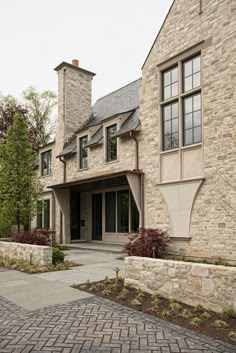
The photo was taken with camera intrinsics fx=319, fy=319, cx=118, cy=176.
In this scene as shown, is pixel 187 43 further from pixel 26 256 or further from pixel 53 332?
pixel 53 332

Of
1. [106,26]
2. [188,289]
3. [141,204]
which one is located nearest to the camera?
[188,289]

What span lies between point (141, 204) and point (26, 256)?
4431mm

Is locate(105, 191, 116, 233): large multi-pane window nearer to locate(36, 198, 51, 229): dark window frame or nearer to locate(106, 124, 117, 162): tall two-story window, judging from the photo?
locate(106, 124, 117, 162): tall two-story window

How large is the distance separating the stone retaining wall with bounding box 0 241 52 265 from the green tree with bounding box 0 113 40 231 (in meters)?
2.07

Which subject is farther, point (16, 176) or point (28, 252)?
point (16, 176)

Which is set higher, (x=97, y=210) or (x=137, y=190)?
(x=137, y=190)

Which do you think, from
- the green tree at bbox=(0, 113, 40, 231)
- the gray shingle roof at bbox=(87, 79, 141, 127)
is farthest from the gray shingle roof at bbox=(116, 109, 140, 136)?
the green tree at bbox=(0, 113, 40, 231)

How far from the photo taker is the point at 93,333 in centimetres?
423

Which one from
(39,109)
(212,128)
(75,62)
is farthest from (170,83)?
(39,109)

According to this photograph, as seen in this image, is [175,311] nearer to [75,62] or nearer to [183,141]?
[183,141]

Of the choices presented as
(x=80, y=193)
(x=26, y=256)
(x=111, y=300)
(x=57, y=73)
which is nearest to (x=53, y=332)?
(x=111, y=300)

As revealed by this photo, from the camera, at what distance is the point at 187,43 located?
35.1 ft

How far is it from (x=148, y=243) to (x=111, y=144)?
5.96 m

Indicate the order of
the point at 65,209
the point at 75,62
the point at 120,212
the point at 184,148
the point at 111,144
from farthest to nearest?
the point at 75,62 → the point at 65,209 → the point at 120,212 → the point at 111,144 → the point at 184,148
